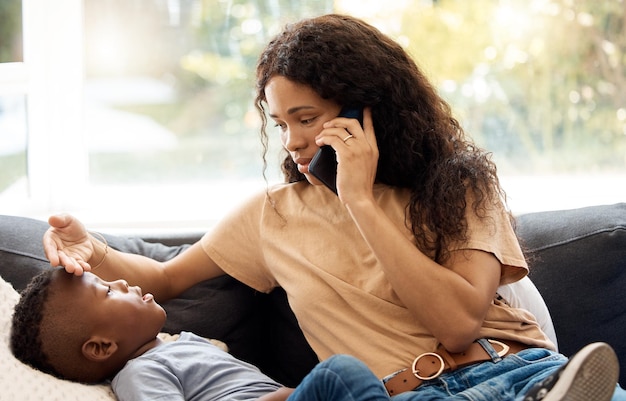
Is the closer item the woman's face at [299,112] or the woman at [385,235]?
the woman at [385,235]

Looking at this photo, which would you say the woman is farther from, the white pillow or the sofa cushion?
the sofa cushion

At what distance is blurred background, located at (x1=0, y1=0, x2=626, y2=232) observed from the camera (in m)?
2.97

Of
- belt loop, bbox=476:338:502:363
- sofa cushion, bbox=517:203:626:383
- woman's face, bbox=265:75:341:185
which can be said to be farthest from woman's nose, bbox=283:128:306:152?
sofa cushion, bbox=517:203:626:383

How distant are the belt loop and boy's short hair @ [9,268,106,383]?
0.85m

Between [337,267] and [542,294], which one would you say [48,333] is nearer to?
[337,267]

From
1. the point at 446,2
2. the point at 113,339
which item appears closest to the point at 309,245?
the point at 113,339

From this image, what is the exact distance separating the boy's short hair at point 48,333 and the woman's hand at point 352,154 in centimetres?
62

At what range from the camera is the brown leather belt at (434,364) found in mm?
1783

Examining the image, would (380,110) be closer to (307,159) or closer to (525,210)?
(307,159)

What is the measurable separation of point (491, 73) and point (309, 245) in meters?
1.54

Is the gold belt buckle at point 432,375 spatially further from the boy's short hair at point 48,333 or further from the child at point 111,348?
the boy's short hair at point 48,333

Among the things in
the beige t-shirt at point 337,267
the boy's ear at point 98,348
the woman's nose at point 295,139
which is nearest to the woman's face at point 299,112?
the woman's nose at point 295,139

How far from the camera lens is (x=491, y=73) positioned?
3.27 metres

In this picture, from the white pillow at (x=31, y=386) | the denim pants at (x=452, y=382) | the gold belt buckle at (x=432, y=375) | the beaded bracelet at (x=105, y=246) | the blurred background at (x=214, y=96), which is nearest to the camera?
the denim pants at (x=452, y=382)
